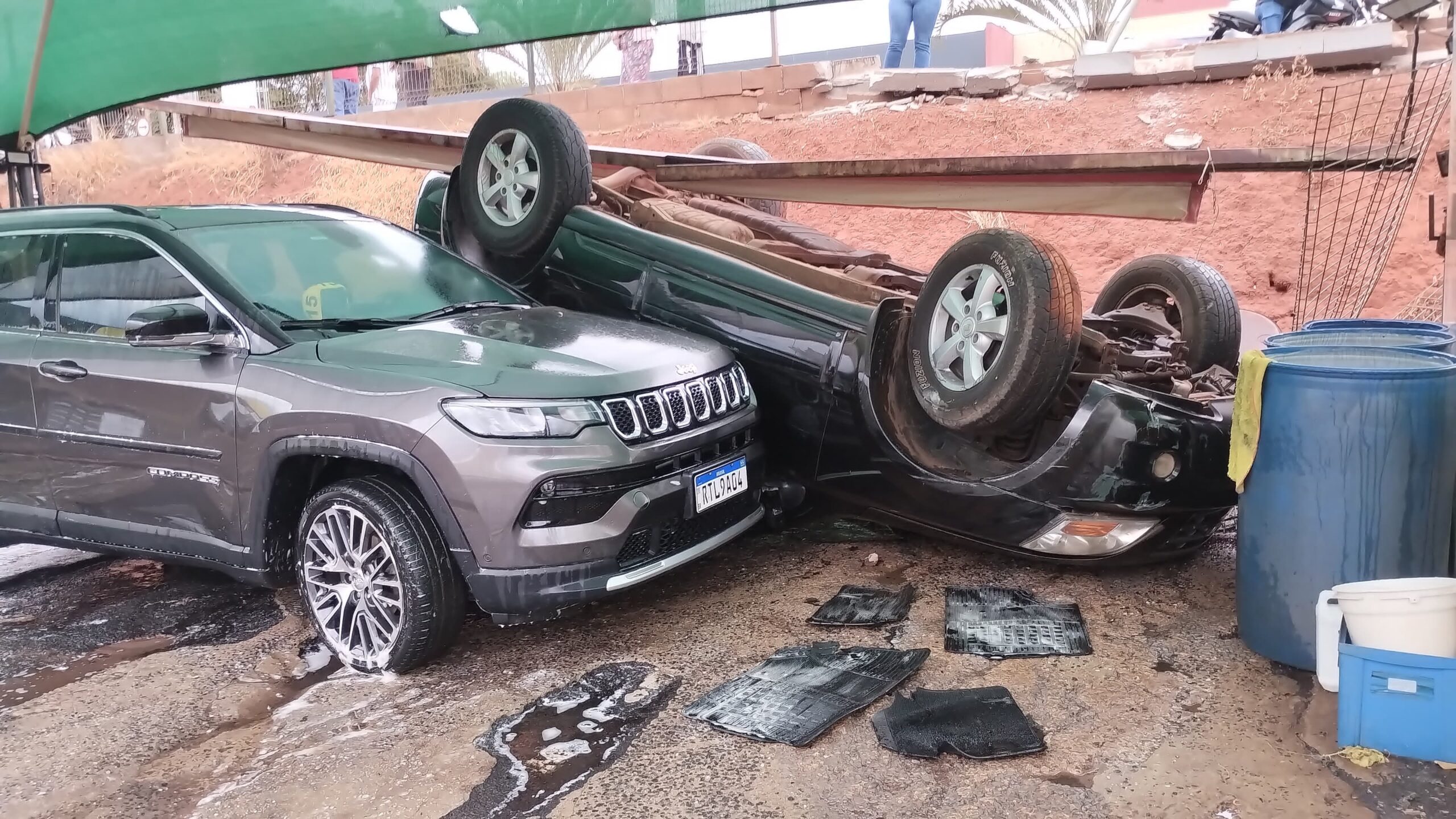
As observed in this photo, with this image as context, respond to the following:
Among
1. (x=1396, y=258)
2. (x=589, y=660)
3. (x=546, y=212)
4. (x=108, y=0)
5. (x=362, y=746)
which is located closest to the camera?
(x=362, y=746)

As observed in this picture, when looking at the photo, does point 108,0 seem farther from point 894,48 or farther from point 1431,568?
point 894,48

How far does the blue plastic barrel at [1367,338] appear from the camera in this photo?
3.54 meters

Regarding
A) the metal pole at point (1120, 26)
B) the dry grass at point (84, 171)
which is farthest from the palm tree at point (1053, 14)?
the dry grass at point (84, 171)

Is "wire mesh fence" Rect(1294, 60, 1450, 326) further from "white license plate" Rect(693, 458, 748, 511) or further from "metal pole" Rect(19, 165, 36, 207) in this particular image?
"metal pole" Rect(19, 165, 36, 207)

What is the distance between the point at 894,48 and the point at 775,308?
437 inches

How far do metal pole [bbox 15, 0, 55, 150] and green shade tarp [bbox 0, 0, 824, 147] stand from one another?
0.03 meters

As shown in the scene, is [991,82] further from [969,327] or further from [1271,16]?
[969,327]

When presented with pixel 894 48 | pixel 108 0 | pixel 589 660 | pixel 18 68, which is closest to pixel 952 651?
pixel 589 660

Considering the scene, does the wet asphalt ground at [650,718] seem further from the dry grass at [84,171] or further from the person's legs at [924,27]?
the dry grass at [84,171]

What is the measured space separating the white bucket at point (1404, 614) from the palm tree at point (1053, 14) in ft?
45.9

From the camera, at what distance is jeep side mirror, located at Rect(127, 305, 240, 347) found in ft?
11.8

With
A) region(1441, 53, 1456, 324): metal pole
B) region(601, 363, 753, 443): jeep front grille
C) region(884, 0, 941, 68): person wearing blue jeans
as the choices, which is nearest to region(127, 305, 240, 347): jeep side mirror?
region(601, 363, 753, 443): jeep front grille

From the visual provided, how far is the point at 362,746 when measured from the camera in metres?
3.13

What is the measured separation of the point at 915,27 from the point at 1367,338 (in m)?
11.3
